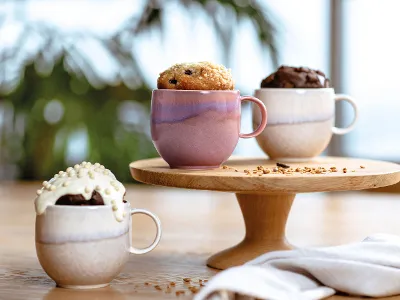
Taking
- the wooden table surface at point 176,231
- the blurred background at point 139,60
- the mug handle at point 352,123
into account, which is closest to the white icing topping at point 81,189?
the wooden table surface at point 176,231

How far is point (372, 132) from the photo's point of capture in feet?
11.7

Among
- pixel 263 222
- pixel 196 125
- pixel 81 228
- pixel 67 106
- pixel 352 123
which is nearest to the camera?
pixel 81 228

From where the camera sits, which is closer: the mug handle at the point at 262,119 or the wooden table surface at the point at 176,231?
the wooden table surface at the point at 176,231

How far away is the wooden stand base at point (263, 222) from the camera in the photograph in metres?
1.35

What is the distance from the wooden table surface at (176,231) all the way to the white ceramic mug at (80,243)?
24 mm

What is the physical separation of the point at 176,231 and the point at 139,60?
4.99 feet

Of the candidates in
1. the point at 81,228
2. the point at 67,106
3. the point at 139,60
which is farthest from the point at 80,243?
the point at 139,60

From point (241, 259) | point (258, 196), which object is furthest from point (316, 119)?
point (241, 259)

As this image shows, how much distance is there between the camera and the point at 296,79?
4.71ft

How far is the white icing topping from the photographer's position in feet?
3.58

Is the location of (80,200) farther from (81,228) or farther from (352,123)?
(352,123)

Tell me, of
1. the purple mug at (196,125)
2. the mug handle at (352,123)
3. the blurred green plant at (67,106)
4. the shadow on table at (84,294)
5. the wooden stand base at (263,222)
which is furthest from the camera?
the blurred green plant at (67,106)

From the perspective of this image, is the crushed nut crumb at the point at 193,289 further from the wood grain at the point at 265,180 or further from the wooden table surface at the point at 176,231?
the wood grain at the point at 265,180

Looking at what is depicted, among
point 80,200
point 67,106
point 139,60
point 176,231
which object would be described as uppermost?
point 139,60
